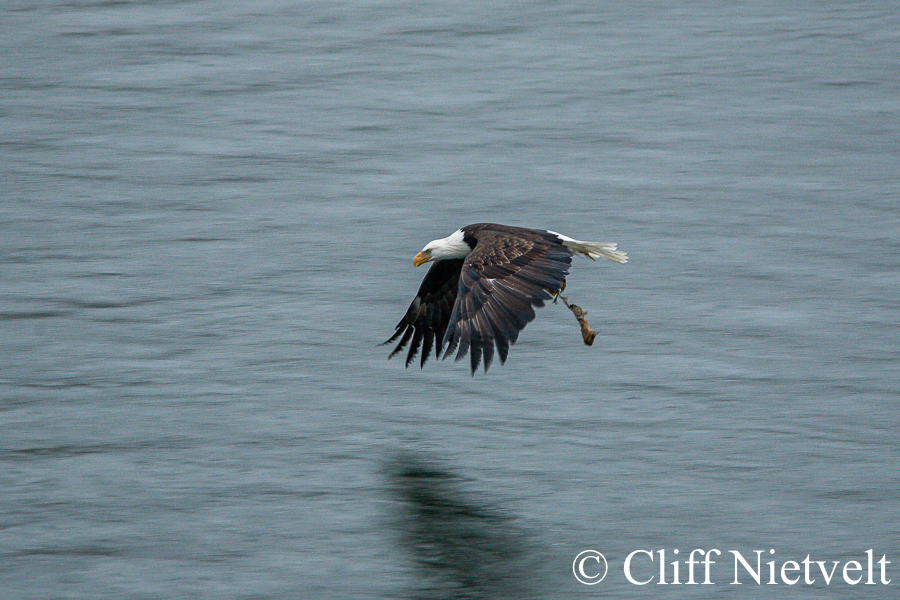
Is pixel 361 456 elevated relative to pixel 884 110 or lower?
lower

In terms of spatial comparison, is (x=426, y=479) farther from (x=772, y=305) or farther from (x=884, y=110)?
(x=884, y=110)

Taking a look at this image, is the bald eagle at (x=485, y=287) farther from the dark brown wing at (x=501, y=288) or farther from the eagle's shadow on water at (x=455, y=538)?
the eagle's shadow on water at (x=455, y=538)

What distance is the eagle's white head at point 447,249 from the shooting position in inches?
345

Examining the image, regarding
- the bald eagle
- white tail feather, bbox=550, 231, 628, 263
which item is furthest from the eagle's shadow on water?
white tail feather, bbox=550, 231, 628, 263

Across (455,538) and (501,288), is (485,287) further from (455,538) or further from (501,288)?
(455,538)

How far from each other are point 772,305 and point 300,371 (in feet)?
11.3

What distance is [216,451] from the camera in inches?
331

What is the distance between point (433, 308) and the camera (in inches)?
360

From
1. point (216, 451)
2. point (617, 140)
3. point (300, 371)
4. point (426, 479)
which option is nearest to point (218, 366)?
point (300, 371)

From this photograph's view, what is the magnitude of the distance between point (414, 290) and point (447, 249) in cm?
211

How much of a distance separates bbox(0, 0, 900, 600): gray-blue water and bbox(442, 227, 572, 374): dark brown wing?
946 mm

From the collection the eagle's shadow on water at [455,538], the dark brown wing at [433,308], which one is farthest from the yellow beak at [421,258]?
the eagle's shadow on water at [455,538]

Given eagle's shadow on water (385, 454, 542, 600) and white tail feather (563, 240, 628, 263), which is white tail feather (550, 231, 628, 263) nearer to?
white tail feather (563, 240, 628, 263)

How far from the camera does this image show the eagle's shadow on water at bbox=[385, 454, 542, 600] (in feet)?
22.9
